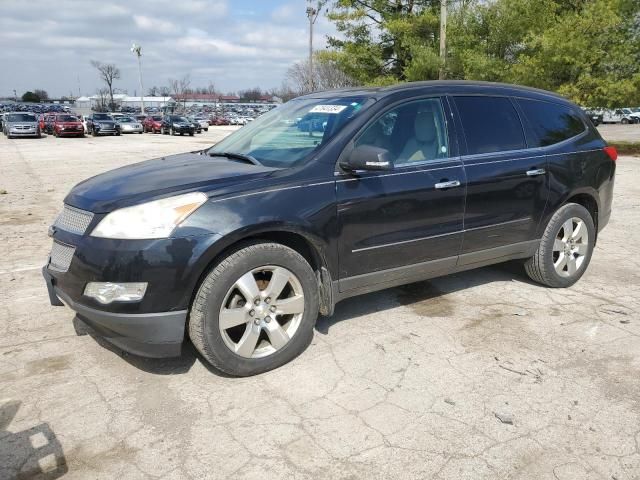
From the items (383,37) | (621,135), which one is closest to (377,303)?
(383,37)

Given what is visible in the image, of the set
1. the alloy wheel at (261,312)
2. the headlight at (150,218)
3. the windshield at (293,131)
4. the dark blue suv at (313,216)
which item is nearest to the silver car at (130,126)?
the windshield at (293,131)

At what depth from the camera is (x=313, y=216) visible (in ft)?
10.8

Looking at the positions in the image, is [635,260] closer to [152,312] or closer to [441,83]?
[441,83]

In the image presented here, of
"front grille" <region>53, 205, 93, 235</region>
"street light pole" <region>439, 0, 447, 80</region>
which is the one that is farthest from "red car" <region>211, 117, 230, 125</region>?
"front grille" <region>53, 205, 93, 235</region>

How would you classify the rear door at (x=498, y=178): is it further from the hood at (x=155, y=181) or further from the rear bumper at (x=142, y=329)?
the rear bumper at (x=142, y=329)

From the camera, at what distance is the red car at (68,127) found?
109 feet

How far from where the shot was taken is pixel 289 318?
3.37 m

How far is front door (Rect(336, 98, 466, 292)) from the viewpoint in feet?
11.4

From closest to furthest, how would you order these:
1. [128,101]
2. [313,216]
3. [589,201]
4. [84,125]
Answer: [313,216], [589,201], [84,125], [128,101]

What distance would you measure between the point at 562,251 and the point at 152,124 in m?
40.3

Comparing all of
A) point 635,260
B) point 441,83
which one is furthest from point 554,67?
point 441,83

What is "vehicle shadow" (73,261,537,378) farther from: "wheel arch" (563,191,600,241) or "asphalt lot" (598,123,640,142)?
"asphalt lot" (598,123,640,142)

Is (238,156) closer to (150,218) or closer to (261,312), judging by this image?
(150,218)

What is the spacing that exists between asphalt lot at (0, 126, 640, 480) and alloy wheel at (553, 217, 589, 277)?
35cm
